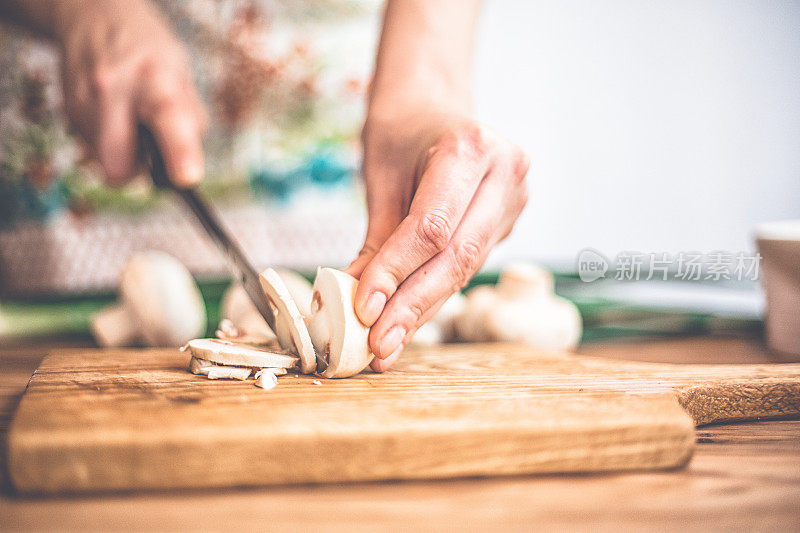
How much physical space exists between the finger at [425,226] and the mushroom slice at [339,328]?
0.06ft

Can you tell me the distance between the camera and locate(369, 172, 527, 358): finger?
0.92m

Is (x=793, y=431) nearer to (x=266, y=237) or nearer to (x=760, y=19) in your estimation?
(x=266, y=237)

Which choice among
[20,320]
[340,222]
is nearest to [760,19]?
[340,222]

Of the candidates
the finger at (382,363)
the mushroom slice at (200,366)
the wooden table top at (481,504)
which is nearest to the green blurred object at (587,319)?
the mushroom slice at (200,366)

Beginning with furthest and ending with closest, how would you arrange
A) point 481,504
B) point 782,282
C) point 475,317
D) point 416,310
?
1. point 475,317
2. point 782,282
3. point 416,310
4. point 481,504

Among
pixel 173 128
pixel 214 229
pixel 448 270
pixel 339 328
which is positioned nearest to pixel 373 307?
pixel 339 328

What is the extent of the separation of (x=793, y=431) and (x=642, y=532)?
0.48 metres

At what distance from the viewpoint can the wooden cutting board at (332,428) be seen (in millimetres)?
633

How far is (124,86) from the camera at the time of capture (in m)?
1.44

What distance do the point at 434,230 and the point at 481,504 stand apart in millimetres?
430

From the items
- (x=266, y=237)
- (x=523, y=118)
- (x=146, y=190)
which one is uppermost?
(x=523, y=118)

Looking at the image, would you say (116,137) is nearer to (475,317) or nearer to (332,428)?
(475,317)

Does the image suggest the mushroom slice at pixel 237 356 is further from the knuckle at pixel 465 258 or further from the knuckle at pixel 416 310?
the knuckle at pixel 465 258

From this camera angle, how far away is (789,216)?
3.04 meters
